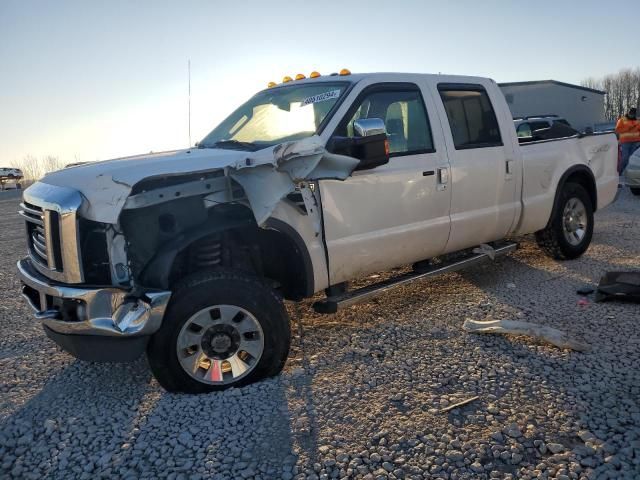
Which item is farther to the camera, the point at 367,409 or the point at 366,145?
the point at 366,145

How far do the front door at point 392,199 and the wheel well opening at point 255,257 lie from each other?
26cm

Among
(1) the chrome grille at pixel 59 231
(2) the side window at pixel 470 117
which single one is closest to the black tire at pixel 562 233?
(2) the side window at pixel 470 117

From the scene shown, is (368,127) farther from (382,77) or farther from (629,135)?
(629,135)

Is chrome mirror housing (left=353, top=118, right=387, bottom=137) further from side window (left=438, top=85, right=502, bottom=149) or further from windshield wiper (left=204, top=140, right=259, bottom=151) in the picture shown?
side window (left=438, top=85, right=502, bottom=149)

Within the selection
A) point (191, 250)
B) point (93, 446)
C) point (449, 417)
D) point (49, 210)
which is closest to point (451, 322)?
point (449, 417)

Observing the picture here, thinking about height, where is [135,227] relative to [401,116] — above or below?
below

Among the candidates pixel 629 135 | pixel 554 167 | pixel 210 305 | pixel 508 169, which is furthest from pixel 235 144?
pixel 629 135

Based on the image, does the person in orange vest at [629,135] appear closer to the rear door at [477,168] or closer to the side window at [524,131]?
the side window at [524,131]

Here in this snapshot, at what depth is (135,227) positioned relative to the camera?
346cm

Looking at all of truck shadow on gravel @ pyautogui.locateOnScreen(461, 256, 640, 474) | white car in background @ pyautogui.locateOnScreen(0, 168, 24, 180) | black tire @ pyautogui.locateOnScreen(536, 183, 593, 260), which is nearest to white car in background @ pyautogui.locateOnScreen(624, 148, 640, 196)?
black tire @ pyautogui.locateOnScreen(536, 183, 593, 260)

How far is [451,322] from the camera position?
4.49m

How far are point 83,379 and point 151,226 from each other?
127 centimetres

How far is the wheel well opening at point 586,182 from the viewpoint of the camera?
250 inches

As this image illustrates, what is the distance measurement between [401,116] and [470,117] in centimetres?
94
